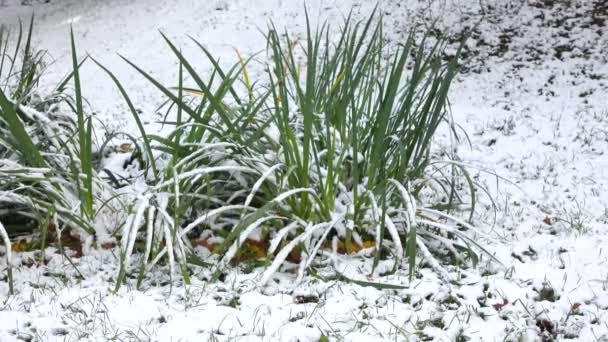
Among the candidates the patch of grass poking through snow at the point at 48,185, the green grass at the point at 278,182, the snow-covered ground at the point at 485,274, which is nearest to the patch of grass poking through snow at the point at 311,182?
the green grass at the point at 278,182

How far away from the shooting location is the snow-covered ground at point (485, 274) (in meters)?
2.55

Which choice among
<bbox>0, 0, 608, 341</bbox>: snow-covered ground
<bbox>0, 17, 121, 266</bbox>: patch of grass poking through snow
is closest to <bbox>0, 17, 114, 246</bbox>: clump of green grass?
<bbox>0, 17, 121, 266</bbox>: patch of grass poking through snow

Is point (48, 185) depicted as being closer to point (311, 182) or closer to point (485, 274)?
point (311, 182)

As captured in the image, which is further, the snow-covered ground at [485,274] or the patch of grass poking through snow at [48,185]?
the patch of grass poking through snow at [48,185]

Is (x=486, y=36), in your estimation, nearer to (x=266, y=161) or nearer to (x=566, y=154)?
(x=566, y=154)

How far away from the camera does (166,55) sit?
34.6 feet

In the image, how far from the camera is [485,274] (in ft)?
10.3

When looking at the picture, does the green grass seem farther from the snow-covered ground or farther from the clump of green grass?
the snow-covered ground

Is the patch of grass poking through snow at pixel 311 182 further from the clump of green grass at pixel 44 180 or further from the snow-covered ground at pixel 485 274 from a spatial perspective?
the clump of green grass at pixel 44 180

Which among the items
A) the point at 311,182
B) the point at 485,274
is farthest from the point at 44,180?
the point at 485,274

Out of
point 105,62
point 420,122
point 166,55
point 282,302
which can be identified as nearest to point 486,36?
point 166,55

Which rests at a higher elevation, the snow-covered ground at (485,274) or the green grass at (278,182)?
the green grass at (278,182)

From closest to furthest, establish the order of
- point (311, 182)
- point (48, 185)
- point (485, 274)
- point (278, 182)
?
point (485, 274) → point (48, 185) → point (278, 182) → point (311, 182)

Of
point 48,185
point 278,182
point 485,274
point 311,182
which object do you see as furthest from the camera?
point 311,182
